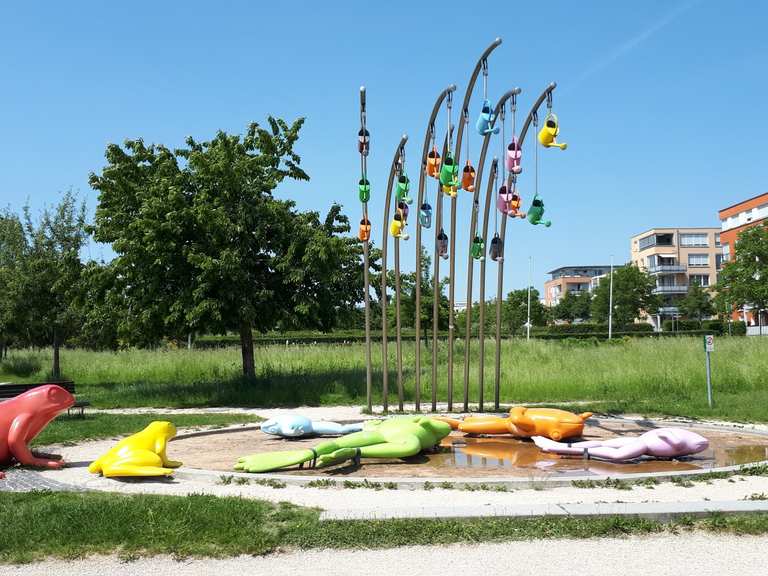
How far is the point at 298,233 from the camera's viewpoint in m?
19.4

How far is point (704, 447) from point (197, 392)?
13.5 m

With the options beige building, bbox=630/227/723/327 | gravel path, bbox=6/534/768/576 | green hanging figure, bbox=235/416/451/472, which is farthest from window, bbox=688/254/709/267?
gravel path, bbox=6/534/768/576

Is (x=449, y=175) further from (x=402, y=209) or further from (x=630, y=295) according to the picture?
(x=630, y=295)

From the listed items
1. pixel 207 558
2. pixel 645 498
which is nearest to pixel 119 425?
pixel 207 558

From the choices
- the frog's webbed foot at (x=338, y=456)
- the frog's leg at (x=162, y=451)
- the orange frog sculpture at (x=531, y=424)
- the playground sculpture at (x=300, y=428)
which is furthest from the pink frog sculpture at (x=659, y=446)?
the frog's leg at (x=162, y=451)

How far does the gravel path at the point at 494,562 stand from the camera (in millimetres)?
5199

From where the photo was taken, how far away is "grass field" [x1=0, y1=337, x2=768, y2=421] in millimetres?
17547

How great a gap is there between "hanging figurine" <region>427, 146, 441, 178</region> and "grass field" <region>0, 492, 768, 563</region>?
900cm

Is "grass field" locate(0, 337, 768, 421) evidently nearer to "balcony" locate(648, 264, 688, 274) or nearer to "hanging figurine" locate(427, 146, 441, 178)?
"hanging figurine" locate(427, 146, 441, 178)

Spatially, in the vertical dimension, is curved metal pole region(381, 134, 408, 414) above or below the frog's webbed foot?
above

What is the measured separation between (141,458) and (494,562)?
487 cm

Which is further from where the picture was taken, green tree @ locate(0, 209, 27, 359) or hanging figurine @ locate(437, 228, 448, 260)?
green tree @ locate(0, 209, 27, 359)

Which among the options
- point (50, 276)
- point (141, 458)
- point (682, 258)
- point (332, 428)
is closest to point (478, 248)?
point (332, 428)

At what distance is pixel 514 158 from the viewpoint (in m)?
13.3
